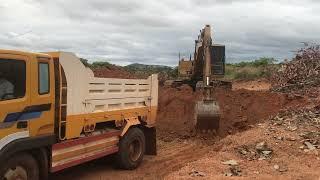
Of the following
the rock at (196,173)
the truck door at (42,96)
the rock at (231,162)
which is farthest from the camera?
the rock at (231,162)

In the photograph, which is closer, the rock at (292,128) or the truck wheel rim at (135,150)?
the truck wheel rim at (135,150)

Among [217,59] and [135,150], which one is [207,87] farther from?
[217,59]

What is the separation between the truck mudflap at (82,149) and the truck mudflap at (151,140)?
1589 millimetres

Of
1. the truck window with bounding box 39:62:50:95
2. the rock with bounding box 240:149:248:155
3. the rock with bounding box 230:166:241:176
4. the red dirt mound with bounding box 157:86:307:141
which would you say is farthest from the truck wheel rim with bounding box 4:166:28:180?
the red dirt mound with bounding box 157:86:307:141

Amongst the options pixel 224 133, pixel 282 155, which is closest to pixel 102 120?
pixel 282 155

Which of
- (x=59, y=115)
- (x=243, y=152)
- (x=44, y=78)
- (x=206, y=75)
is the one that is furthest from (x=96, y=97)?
(x=206, y=75)

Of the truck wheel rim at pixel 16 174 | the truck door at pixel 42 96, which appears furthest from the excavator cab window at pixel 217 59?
the truck wheel rim at pixel 16 174

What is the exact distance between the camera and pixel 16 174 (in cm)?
788

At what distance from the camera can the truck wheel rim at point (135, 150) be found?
11289 millimetres

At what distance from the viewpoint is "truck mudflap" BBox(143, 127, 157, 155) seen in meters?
12.2

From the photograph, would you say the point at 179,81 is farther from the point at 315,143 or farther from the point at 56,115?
the point at 56,115

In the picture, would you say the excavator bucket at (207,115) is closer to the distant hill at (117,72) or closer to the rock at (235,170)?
the distant hill at (117,72)

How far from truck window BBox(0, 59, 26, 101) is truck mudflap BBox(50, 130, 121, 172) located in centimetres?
123

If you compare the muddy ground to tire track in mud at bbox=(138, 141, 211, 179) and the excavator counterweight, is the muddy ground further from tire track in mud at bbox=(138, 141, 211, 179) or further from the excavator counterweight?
the excavator counterweight
